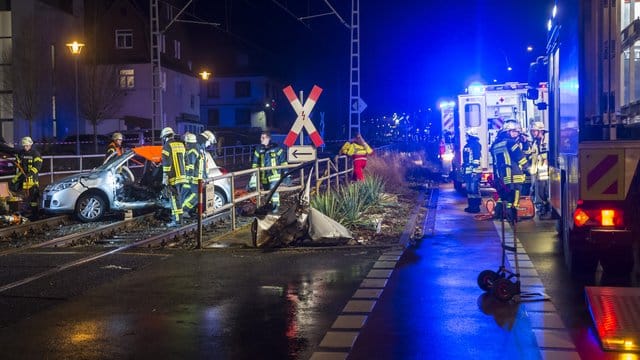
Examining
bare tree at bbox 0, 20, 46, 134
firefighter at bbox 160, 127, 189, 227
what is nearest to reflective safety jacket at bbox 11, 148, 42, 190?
firefighter at bbox 160, 127, 189, 227

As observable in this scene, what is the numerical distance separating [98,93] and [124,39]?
12.1 meters

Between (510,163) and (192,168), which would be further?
(192,168)

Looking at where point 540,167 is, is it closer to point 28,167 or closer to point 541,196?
point 541,196

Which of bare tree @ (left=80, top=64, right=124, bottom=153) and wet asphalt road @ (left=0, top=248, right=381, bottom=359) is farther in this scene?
bare tree @ (left=80, top=64, right=124, bottom=153)

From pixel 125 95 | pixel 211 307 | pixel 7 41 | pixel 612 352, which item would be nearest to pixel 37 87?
pixel 7 41

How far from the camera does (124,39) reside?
58438 millimetres

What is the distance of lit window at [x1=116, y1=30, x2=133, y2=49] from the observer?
58.3 metres

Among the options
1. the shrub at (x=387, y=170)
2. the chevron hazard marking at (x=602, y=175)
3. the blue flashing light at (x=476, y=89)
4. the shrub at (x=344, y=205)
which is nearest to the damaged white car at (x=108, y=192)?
the shrub at (x=344, y=205)

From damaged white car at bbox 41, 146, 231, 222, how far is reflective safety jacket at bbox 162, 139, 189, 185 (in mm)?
1032

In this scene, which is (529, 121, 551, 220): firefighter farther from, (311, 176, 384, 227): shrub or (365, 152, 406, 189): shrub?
(365, 152, 406, 189): shrub

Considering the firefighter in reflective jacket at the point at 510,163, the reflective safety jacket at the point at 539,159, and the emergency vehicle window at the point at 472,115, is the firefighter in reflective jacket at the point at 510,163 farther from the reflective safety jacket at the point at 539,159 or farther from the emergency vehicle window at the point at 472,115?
the emergency vehicle window at the point at 472,115

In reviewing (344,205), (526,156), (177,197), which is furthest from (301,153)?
(526,156)

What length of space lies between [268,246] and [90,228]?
470cm

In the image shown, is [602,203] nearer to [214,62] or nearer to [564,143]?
[564,143]
